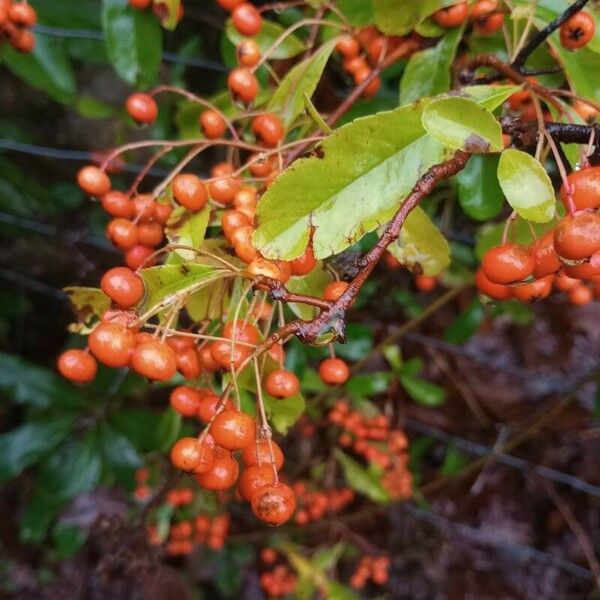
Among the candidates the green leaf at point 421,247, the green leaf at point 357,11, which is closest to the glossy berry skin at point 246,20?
the green leaf at point 357,11

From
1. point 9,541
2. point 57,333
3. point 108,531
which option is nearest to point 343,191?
point 108,531

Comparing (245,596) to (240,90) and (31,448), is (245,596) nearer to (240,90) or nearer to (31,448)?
(31,448)

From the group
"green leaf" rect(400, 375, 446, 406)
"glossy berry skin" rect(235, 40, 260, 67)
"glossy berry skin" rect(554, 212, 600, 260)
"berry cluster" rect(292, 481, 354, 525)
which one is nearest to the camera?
"glossy berry skin" rect(554, 212, 600, 260)

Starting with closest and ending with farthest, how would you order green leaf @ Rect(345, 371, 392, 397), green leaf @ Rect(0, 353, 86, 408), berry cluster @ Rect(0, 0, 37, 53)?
1. berry cluster @ Rect(0, 0, 37, 53)
2. green leaf @ Rect(0, 353, 86, 408)
3. green leaf @ Rect(345, 371, 392, 397)

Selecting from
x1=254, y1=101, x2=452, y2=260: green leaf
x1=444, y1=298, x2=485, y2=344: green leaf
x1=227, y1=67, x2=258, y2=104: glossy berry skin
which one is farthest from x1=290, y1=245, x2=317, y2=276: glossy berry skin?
x1=444, y1=298, x2=485, y2=344: green leaf

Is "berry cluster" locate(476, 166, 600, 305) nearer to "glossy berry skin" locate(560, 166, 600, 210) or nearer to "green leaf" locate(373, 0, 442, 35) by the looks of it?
"glossy berry skin" locate(560, 166, 600, 210)

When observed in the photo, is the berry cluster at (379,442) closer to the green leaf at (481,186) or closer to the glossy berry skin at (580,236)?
the green leaf at (481,186)
